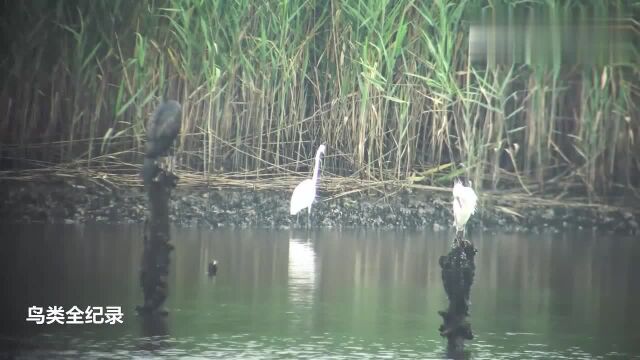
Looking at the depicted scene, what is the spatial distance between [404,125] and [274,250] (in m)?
1.72

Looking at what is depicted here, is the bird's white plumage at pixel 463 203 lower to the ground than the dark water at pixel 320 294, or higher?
higher

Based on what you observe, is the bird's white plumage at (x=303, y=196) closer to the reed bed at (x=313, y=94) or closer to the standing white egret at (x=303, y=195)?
the standing white egret at (x=303, y=195)

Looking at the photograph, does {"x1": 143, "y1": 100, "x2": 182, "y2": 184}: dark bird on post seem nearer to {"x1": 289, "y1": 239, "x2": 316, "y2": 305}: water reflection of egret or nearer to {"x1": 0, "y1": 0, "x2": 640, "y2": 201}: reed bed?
{"x1": 289, "y1": 239, "x2": 316, "y2": 305}: water reflection of egret

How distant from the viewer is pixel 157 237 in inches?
235

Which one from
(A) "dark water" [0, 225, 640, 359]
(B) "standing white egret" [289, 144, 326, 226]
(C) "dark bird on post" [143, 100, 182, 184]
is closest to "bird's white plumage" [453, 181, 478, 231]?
(A) "dark water" [0, 225, 640, 359]

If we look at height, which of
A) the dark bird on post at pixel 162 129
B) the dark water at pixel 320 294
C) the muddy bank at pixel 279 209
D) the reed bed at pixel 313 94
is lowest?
the dark water at pixel 320 294

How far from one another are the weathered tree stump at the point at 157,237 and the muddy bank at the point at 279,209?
3366 mm

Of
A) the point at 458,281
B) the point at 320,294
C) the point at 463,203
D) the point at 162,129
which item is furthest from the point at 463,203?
the point at 162,129

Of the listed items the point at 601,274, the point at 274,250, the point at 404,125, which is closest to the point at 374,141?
the point at 404,125

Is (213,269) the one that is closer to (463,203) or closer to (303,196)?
(463,203)

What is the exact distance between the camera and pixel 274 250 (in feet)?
27.9

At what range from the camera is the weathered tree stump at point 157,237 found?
586 cm

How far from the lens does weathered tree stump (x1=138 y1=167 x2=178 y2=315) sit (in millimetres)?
5855

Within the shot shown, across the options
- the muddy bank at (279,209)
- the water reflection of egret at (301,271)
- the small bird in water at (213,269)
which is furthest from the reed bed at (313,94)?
the small bird in water at (213,269)
